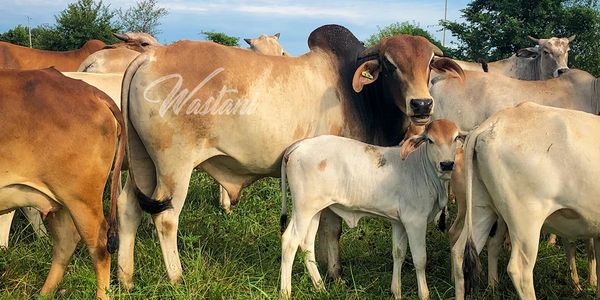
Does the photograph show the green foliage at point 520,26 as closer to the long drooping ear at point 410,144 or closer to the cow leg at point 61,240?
the long drooping ear at point 410,144

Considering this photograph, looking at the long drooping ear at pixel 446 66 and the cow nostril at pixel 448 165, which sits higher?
the long drooping ear at pixel 446 66

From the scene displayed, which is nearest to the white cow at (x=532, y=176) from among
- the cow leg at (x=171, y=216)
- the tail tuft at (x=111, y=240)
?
the cow leg at (x=171, y=216)

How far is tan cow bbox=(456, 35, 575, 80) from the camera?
9.69 metres

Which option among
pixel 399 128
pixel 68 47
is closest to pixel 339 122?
pixel 399 128

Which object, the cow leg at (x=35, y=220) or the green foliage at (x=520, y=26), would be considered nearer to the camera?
the cow leg at (x=35, y=220)

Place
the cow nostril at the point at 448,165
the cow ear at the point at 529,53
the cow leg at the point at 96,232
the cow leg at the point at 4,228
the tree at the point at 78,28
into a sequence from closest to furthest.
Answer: the cow leg at the point at 96,232 → the cow nostril at the point at 448,165 → the cow leg at the point at 4,228 → the cow ear at the point at 529,53 → the tree at the point at 78,28

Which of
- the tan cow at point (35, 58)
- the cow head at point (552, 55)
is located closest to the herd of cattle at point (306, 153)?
the tan cow at point (35, 58)

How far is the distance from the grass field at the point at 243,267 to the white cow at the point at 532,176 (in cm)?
72

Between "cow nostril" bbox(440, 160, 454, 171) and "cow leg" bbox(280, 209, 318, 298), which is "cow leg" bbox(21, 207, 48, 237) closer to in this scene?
"cow leg" bbox(280, 209, 318, 298)

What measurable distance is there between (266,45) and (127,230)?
657 centimetres

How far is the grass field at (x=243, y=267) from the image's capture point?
471 cm

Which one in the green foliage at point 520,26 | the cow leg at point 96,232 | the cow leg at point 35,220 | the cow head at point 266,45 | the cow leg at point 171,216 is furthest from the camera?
the green foliage at point 520,26

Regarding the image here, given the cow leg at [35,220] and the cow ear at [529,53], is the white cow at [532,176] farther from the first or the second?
the cow ear at [529,53]

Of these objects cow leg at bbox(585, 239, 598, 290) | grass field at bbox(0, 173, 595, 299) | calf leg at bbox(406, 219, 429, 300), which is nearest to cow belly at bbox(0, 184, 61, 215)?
grass field at bbox(0, 173, 595, 299)
